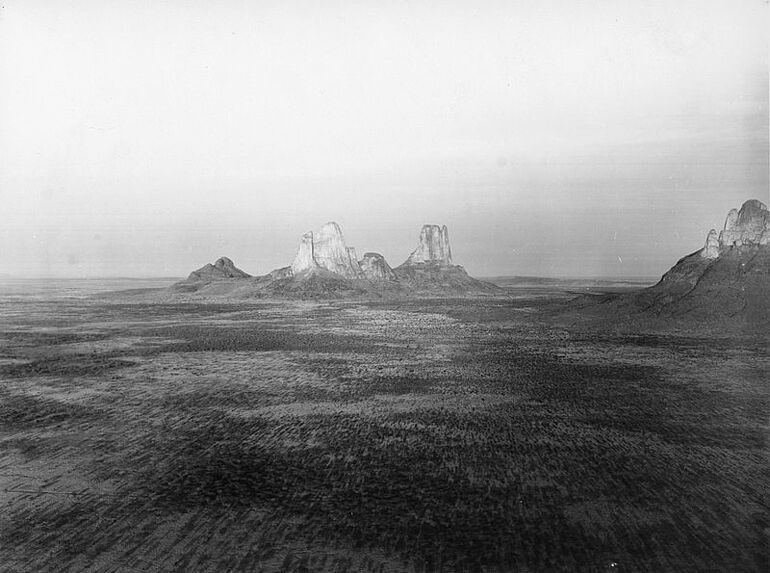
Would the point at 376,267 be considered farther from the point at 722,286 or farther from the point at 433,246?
the point at 722,286

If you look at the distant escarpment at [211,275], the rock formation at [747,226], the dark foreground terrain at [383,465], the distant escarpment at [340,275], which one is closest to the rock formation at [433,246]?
the distant escarpment at [340,275]

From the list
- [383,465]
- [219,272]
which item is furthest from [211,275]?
[383,465]

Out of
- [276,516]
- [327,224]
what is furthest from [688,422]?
[327,224]

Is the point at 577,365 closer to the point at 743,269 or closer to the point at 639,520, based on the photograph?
the point at 639,520

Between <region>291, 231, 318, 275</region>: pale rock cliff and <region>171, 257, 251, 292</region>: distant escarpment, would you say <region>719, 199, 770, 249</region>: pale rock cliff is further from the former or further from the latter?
<region>171, 257, 251, 292</region>: distant escarpment

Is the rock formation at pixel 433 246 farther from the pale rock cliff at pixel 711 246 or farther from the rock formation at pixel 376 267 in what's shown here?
the pale rock cliff at pixel 711 246
